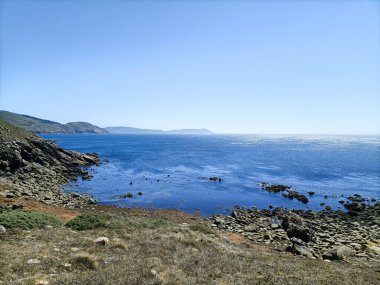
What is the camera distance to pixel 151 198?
4494 centimetres

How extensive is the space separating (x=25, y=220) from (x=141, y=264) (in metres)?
10.6

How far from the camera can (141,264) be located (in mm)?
12711

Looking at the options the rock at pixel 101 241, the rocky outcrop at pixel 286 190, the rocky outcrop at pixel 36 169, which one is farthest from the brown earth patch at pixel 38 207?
the rocky outcrop at pixel 286 190

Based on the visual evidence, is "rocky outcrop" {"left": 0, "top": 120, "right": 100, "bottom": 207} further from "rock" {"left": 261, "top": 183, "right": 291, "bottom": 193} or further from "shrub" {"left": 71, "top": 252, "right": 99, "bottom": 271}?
"rock" {"left": 261, "top": 183, "right": 291, "bottom": 193}

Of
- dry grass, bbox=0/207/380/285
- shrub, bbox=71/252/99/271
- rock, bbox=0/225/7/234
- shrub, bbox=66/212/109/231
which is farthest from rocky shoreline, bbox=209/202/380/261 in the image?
rock, bbox=0/225/7/234

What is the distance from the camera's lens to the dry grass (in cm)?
1101

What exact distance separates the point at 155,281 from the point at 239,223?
23.9m

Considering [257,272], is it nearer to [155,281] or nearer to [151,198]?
[155,281]

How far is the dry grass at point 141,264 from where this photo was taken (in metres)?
11.0

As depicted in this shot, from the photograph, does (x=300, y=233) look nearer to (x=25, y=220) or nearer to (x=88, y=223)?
(x=88, y=223)

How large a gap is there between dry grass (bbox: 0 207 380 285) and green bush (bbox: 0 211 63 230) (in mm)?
1256

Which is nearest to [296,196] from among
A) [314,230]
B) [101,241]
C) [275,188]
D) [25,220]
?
[275,188]

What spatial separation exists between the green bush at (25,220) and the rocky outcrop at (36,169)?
48.0ft

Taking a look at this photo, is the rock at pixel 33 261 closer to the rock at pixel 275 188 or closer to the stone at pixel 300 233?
the stone at pixel 300 233
